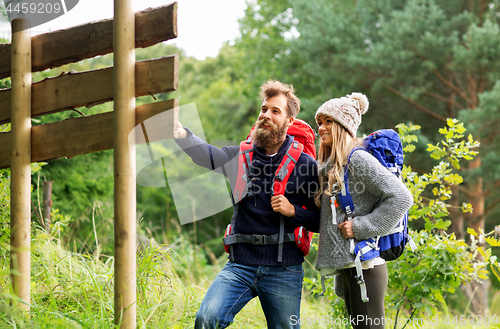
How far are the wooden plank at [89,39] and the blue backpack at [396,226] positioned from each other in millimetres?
1281

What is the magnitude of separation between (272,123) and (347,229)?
82cm

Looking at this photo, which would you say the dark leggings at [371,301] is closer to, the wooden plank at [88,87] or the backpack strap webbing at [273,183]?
the backpack strap webbing at [273,183]

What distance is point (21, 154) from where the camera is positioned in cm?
223

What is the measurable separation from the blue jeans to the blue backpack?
1.35 ft

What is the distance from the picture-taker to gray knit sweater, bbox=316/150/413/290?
2250 millimetres

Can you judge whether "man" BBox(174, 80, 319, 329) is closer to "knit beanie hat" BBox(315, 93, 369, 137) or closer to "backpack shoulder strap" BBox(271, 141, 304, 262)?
"backpack shoulder strap" BBox(271, 141, 304, 262)

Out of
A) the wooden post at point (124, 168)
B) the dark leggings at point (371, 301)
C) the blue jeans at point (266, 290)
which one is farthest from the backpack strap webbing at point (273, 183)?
the wooden post at point (124, 168)

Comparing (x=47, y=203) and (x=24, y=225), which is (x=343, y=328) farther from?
(x=47, y=203)

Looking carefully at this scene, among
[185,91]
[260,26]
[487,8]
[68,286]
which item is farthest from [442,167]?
[185,91]

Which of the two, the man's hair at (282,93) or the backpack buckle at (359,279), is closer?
the backpack buckle at (359,279)

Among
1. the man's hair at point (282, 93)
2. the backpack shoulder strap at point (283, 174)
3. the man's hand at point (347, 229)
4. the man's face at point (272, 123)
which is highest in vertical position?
the man's hair at point (282, 93)

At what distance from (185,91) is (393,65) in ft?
58.3

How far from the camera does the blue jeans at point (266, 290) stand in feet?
7.79

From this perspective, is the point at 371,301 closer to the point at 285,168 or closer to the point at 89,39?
the point at 285,168
